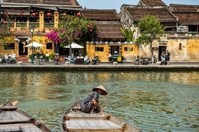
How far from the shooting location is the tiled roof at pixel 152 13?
41.8m

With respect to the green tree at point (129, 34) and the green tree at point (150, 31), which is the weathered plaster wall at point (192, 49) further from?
the green tree at point (129, 34)

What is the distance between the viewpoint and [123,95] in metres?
19.4

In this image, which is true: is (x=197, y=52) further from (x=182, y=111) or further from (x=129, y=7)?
(x=182, y=111)

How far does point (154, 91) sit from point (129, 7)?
2428cm

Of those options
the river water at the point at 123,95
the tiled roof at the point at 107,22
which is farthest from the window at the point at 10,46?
the river water at the point at 123,95

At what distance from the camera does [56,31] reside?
122 feet

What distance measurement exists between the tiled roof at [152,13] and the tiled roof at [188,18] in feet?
4.72

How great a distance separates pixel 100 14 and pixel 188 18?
965cm

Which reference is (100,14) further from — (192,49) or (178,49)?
(192,49)

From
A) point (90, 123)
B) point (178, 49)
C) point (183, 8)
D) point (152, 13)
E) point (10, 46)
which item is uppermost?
point (183, 8)

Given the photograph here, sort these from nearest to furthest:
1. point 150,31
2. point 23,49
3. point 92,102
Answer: point 92,102, point 150,31, point 23,49

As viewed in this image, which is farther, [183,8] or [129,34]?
[183,8]

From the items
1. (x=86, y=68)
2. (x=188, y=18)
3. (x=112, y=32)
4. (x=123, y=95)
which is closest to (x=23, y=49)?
(x=112, y=32)

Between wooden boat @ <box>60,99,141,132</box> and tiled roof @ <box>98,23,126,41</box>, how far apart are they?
28.7 m
